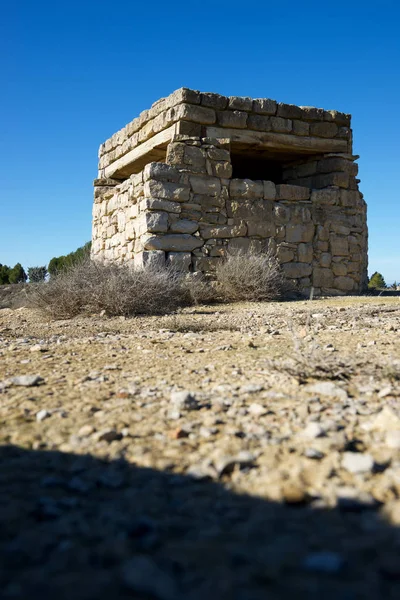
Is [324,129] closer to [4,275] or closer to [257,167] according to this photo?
[257,167]

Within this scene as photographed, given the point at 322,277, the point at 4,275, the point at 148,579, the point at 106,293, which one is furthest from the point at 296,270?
the point at 4,275

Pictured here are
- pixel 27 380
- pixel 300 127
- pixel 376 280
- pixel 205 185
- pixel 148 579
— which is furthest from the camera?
pixel 376 280

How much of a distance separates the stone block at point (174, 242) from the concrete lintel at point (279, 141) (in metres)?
1.67

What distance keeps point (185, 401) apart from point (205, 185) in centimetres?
602

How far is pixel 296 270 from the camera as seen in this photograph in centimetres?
852

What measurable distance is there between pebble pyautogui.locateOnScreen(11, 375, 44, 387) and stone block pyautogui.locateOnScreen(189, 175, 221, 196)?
5411mm

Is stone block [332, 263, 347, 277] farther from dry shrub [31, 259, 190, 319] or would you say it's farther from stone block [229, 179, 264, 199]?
dry shrub [31, 259, 190, 319]

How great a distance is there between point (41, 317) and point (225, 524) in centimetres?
568

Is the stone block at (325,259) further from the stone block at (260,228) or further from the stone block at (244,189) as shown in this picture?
the stone block at (244,189)

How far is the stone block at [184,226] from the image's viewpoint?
7570 millimetres

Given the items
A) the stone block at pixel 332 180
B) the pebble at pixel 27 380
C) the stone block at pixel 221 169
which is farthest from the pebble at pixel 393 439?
the stone block at pixel 332 180

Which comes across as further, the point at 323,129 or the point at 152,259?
the point at 323,129

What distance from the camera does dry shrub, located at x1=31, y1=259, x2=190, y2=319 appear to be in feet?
19.7

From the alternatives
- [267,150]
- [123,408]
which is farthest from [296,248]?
[123,408]
